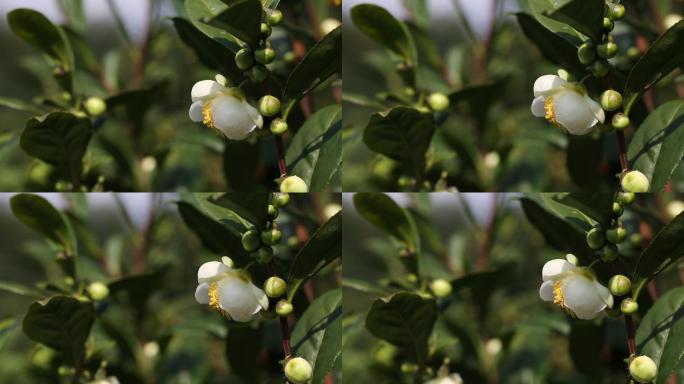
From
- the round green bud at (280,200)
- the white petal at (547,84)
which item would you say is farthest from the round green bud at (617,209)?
the round green bud at (280,200)

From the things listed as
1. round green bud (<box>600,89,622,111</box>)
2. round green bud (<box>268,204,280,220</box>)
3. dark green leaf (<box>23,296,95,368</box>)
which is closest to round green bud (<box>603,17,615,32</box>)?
round green bud (<box>600,89,622,111</box>)

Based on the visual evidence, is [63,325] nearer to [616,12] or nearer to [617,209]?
[617,209]

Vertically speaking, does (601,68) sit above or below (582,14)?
below

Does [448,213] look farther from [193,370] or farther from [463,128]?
[193,370]

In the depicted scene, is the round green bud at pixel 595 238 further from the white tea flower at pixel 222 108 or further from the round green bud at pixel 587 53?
the white tea flower at pixel 222 108

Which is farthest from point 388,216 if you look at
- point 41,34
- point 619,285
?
point 41,34

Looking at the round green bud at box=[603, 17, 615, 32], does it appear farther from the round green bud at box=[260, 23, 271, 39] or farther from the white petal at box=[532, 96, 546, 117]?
the round green bud at box=[260, 23, 271, 39]

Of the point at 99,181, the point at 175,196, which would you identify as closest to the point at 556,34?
the point at 175,196
